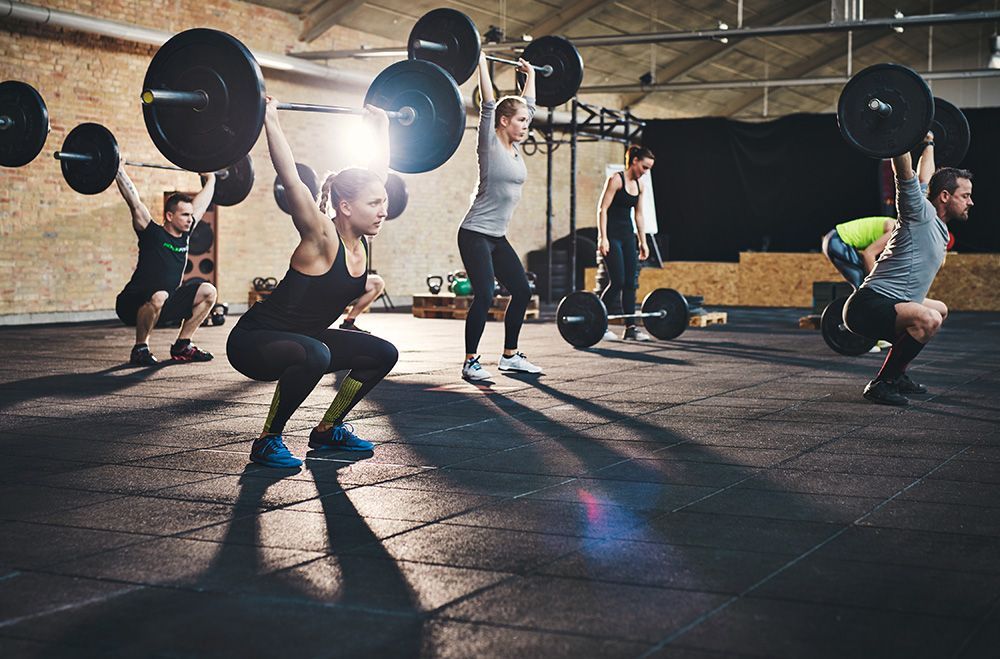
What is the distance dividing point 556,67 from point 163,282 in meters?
2.64

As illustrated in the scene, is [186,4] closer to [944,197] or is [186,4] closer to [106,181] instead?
[106,181]

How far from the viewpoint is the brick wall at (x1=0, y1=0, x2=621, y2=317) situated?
34.4ft

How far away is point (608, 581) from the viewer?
2275mm

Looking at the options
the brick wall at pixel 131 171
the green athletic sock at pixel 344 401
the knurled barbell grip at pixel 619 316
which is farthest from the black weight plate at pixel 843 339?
the brick wall at pixel 131 171

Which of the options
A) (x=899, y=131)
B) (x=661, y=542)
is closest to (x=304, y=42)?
(x=899, y=131)

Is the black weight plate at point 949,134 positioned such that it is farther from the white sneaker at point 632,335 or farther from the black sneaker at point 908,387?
the white sneaker at point 632,335

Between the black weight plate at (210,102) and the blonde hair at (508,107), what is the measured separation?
237 cm

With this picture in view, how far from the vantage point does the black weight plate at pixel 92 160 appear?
21.6ft

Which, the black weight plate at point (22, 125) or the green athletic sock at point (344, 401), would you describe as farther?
the black weight plate at point (22, 125)

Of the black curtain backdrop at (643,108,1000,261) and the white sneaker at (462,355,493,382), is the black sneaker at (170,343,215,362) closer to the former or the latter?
the white sneaker at (462,355,493,382)

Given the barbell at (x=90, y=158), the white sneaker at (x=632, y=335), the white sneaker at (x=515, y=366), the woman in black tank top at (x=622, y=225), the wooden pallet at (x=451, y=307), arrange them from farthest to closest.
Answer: the wooden pallet at (x=451, y=307) < the white sneaker at (x=632, y=335) < the woman in black tank top at (x=622, y=225) < the barbell at (x=90, y=158) < the white sneaker at (x=515, y=366)

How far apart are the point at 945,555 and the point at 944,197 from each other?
292 cm

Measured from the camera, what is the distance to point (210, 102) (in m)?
3.51

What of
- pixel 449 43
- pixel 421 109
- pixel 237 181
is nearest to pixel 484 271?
pixel 449 43
